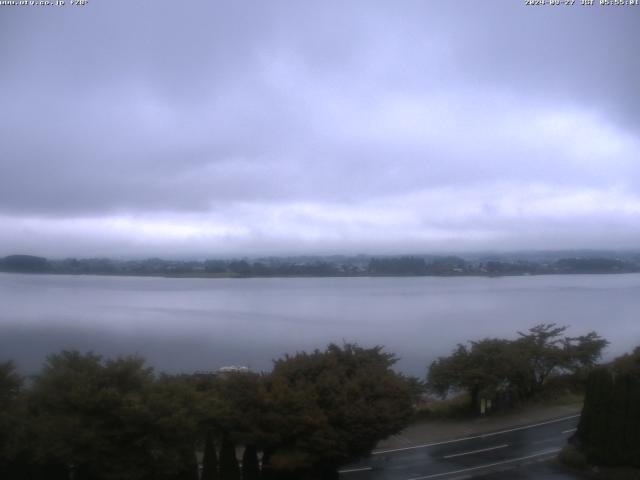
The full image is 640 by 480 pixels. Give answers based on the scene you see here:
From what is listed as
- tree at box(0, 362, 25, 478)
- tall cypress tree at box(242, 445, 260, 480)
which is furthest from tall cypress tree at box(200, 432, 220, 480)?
tree at box(0, 362, 25, 478)

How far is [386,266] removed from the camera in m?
60.5

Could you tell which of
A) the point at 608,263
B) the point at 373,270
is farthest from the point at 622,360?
the point at 373,270

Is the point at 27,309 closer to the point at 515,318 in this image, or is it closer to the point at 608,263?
the point at 515,318

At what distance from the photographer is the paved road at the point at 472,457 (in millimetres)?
14586

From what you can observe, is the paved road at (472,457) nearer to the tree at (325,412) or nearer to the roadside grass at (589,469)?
the roadside grass at (589,469)

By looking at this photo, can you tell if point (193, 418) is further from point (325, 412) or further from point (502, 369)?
point (502, 369)

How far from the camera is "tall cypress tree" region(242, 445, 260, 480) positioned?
12.3 m

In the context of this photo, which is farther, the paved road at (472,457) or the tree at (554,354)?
the tree at (554,354)

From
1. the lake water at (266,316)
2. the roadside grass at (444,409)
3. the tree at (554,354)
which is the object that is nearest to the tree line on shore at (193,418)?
the roadside grass at (444,409)

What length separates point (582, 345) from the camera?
25.9 m

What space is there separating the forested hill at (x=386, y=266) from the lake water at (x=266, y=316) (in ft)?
7.93

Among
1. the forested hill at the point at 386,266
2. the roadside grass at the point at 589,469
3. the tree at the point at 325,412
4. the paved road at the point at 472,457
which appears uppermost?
the forested hill at the point at 386,266

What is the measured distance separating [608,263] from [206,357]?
38.6 meters

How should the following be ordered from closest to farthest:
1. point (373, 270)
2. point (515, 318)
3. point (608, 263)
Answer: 1. point (515, 318)
2. point (608, 263)
3. point (373, 270)
